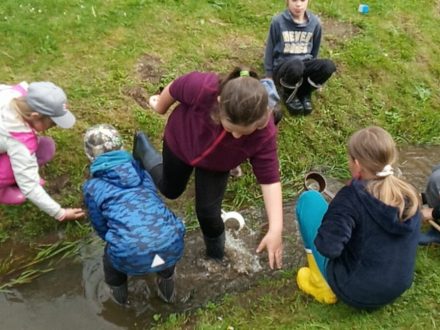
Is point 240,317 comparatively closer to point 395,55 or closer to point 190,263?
point 190,263

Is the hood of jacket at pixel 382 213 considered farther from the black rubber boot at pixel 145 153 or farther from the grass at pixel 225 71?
the black rubber boot at pixel 145 153

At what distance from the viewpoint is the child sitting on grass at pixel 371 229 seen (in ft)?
8.91

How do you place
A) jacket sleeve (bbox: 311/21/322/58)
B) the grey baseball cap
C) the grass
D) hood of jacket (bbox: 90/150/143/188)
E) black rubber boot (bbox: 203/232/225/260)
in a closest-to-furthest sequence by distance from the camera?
hood of jacket (bbox: 90/150/143/188), the grey baseball cap, black rubber boot (bbox: 203/232/225/260), the grass, jacket sleeve (bbox: 311/21/322/58)

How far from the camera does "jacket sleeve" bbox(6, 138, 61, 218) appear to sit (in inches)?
128

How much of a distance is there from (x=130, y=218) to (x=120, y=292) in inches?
27.2

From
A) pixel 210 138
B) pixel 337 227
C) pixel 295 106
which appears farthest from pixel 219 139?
pixel 295 106

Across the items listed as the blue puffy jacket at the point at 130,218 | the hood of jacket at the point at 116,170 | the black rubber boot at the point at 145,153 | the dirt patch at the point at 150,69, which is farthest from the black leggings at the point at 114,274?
the dirt patch at the point at 150,69

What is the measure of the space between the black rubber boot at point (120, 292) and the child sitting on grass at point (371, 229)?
4.14 ft

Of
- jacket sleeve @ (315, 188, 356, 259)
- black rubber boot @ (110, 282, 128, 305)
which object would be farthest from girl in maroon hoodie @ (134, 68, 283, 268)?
black rubber boot @ (110, 282, 128, 305)

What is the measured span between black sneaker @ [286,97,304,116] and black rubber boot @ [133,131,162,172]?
1501 millimetres

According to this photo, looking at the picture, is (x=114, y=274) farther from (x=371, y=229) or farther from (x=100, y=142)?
(x=371, y=229)

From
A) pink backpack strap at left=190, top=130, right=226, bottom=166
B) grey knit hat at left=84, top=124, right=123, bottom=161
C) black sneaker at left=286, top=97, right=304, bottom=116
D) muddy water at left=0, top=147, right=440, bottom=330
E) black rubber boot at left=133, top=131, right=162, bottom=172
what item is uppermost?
pink backpack strap at left=190, top=130, right=226, bottom=166

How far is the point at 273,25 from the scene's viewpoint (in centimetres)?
471

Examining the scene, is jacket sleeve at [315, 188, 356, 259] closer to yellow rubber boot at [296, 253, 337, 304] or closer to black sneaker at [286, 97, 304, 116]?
yellow rubber boot at [296, 253, 337, 304]
